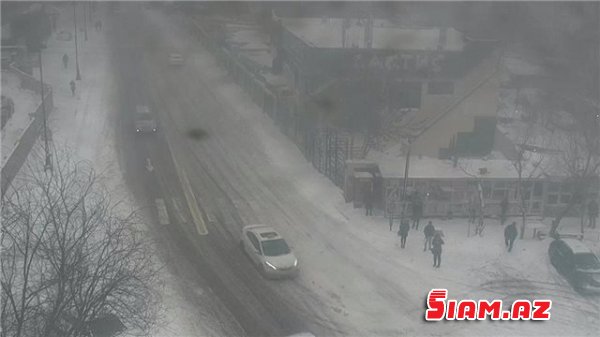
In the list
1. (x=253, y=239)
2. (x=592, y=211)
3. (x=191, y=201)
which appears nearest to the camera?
(x=253, y=239)

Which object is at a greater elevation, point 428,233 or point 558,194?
point 558,194

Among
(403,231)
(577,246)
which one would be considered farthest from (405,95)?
(577,246)

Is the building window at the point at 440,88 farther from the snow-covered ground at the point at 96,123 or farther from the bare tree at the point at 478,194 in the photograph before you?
the snow-covered ground at the point at 96,123

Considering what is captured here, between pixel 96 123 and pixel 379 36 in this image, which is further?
pixel 96 123

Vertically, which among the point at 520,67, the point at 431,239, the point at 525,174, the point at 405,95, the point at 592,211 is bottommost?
the point at 431,239

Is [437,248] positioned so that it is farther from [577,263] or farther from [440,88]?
[440,88]

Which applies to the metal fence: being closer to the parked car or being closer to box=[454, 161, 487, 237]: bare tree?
box=[454, 161, 487, 237]: bare tree

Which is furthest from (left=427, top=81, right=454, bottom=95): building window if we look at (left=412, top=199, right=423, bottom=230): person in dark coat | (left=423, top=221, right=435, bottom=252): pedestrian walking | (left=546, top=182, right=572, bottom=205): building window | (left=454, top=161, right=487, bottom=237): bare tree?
(left=423, top=221, right=435, bottom=252): pedestrian walking
